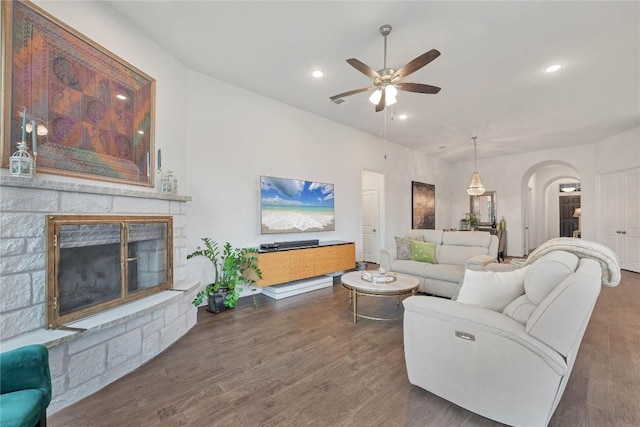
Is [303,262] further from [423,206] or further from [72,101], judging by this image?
[423,206]

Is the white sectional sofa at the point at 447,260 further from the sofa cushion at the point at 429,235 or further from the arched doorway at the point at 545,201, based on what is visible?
the arched doorway at the point at 545,201

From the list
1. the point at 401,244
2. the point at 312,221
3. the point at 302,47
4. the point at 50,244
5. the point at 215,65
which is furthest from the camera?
the point at 312,221

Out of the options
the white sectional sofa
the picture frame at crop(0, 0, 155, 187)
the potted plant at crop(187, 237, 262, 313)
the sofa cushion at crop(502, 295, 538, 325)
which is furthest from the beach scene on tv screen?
the sofa cushion at crop(502, 295, 538, 325)

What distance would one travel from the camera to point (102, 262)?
88.5 inches

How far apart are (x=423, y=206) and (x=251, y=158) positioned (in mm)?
5483

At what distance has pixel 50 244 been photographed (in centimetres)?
183

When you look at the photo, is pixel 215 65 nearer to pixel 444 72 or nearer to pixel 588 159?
pixel 444 72

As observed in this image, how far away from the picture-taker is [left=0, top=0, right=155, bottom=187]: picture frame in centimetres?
178

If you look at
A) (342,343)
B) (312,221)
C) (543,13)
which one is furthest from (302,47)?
(342,343)

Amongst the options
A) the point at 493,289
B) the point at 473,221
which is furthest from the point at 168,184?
the point at 473,221

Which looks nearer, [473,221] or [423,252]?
[423,252]

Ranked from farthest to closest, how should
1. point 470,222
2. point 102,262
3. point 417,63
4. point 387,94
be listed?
1. point 470,222
2. point 387,94
3. point 417,63
4. point 102,262

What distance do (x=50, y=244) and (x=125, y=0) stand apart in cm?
A: 215

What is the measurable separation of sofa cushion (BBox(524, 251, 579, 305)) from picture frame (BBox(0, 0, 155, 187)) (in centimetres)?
330
